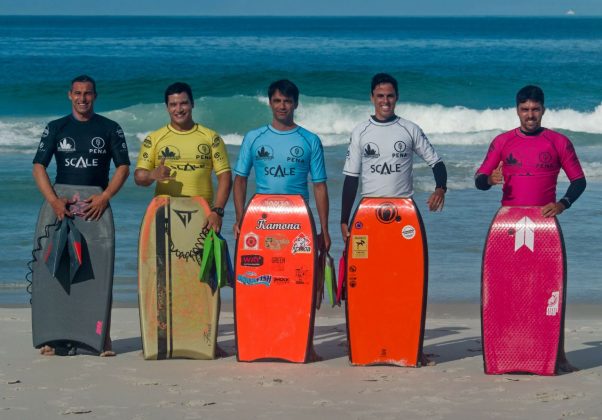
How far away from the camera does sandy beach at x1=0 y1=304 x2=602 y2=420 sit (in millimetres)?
5438

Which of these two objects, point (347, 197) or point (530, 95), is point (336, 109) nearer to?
point (347, 197)

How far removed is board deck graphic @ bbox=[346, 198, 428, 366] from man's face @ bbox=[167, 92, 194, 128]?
1123mm

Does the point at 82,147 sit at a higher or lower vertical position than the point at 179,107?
lower

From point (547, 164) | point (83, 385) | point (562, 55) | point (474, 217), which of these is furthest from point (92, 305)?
point (562, 55)

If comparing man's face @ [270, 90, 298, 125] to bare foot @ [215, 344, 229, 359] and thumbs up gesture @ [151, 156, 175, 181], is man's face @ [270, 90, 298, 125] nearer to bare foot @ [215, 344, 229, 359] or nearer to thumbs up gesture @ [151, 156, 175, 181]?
thumbs up gesture @ [151, 156, 175, 181]

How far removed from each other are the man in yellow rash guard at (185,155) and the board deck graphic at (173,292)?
6.1 inches

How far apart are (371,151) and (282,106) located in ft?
1.84

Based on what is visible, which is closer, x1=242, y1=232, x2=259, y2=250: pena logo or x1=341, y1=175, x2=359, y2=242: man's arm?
x1=341, y1=175, x2=359, y2=242: man's arm

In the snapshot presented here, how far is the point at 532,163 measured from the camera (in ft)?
19.9

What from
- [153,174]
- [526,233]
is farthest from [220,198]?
[526,233]

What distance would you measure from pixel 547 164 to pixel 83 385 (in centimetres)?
275

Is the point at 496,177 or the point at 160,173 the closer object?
the point at 496,177

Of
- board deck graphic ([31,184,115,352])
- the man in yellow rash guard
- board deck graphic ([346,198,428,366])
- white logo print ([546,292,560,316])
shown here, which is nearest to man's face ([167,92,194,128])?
the man in yellow rash guard

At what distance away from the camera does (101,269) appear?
6.50 meters
